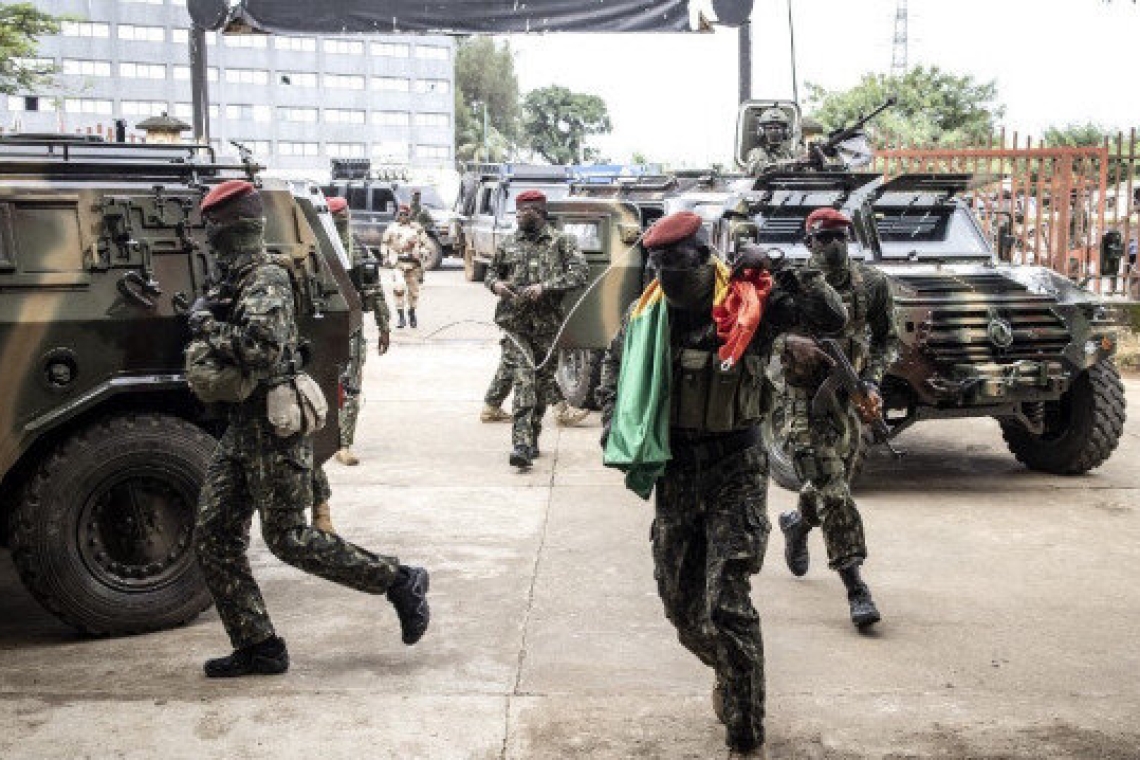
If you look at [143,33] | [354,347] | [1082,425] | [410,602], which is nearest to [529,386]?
[354,347]

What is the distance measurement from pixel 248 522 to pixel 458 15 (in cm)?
892

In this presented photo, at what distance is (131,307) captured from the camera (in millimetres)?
5906

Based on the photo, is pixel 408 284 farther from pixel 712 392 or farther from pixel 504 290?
pixel 712 392

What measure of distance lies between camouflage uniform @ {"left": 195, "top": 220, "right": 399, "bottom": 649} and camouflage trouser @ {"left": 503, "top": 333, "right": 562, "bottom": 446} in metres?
4.19

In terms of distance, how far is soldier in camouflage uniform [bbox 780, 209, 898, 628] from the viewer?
6199 millimetres

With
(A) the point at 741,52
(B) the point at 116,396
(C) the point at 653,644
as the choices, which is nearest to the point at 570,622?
(C) the point at 653,644

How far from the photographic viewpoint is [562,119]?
102000 mm

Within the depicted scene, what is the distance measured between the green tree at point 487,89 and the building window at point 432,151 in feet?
32.0

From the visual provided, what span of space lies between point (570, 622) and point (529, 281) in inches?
160

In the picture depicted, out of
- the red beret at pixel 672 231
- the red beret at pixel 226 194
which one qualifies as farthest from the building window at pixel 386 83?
the red beret at pixel 672 231

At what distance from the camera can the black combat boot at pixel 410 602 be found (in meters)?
5.62

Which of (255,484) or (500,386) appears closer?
(255,484)

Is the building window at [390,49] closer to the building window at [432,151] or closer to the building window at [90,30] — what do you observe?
the building window at [432,151]

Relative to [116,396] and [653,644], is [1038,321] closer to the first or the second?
[653,644]
